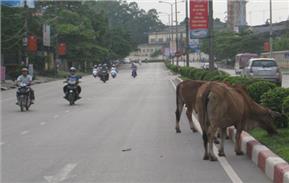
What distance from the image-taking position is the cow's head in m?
11.0

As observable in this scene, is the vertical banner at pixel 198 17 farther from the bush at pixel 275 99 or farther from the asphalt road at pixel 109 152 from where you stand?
the bush at pixel 275 99

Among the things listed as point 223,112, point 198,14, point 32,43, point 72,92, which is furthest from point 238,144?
point 32,43

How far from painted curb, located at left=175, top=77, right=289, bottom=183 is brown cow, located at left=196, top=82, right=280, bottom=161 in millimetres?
249

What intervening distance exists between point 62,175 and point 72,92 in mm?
16546

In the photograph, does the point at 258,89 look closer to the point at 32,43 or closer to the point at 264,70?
the point at 264,70

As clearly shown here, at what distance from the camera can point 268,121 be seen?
439 inches

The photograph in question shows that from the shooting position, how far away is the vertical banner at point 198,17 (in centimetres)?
3253

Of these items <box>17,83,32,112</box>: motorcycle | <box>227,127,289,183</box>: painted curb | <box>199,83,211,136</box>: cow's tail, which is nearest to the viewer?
<box>227,127,289,183</box>: painted curb

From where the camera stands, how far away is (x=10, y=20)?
53.7m

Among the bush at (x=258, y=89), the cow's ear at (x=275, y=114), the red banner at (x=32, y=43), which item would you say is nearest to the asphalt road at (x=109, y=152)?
the cow's ear at (x=275, y=114)

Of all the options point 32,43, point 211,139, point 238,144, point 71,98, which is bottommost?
point 71,98

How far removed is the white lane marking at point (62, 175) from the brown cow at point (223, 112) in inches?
87.4

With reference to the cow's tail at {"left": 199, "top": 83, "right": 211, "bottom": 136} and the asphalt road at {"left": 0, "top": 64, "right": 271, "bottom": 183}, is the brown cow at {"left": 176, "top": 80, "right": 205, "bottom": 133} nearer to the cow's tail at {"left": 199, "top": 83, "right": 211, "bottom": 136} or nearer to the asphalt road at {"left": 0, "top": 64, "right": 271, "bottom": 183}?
the asphalt road at {"left": 0, "top": 64, "right": 271, "bottom": 183}

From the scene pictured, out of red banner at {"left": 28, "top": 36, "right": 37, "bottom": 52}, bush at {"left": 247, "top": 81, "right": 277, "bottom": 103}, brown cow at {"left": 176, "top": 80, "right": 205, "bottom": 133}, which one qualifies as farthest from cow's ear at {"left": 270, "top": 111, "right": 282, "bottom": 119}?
red banner at {"left": 28, "top": 36, "right": 37, "bottom": 52}
